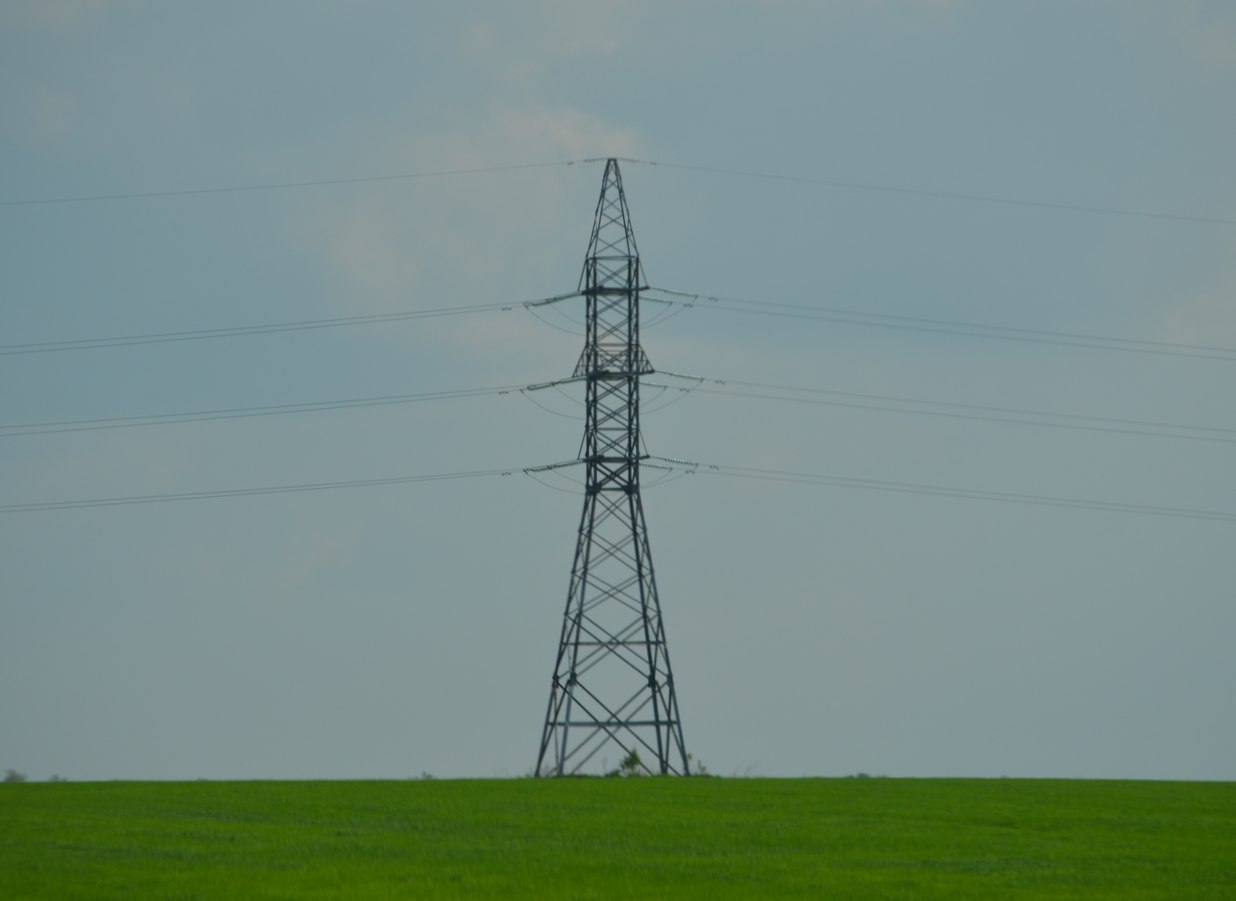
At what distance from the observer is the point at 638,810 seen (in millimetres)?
36000

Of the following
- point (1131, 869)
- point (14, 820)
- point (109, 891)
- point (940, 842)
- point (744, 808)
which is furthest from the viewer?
point (744, 808)

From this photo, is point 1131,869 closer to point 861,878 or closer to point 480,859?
point 861,878

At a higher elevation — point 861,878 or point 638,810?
point 638,810

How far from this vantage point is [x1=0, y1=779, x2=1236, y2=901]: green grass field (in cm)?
2639

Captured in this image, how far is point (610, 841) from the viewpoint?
3105 cm

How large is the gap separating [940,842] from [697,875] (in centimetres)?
675

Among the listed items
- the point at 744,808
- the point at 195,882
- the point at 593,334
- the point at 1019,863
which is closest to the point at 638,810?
the point at 744,808

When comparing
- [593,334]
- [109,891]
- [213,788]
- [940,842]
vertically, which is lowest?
[109,891]

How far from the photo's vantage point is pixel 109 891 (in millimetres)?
25484

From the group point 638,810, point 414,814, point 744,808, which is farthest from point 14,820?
point 744,808

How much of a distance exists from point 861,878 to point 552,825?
7.85 meters

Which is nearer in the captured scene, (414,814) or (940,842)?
(940,842)

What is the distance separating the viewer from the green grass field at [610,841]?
2639 cm

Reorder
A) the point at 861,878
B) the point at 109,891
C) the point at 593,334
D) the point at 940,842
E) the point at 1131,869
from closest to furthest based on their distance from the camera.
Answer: the point at 109,891 < the point at 861,878 < the point at 1131,869 < the point at 940,842 < the point at 593,334
